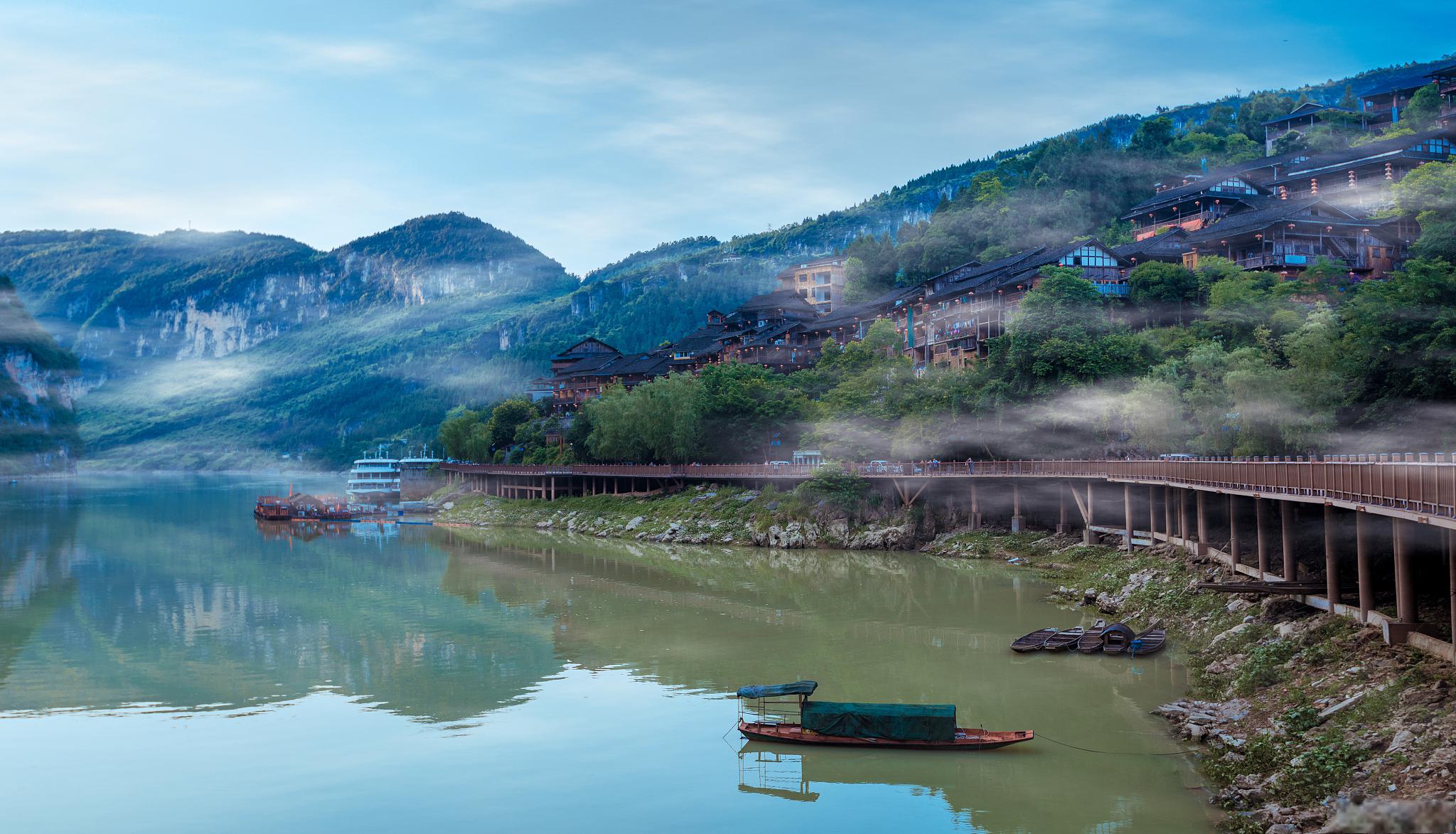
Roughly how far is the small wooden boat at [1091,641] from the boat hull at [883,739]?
27.7 feet

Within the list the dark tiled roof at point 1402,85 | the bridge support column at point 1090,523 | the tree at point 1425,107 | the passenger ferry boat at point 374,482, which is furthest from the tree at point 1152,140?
the passenger ferry boat at point 374,482

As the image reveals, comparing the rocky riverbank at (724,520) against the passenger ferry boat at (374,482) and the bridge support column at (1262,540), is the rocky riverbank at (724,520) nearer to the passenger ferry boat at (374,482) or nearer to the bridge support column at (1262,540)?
the passenger ferry boat at (374,482)

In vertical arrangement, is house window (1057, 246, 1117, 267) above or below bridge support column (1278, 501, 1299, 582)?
above

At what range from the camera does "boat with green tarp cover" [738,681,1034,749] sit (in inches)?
901

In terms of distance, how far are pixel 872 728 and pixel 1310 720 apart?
28.8 feet

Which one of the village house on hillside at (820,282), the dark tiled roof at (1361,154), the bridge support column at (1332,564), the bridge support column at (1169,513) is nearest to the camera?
the bridge support column at (1332,564)

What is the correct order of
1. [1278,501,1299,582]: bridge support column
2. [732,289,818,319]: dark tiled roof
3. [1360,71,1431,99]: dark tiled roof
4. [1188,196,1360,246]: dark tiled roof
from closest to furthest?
[1278,501,1299,582]: bridge support column
[1188,196,1360,246]: dark tiled roof
[1360,71,1431,99]: dark tiled roof
[732,289,818,319]: dark tiled roof

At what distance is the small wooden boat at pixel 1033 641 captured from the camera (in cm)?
3219

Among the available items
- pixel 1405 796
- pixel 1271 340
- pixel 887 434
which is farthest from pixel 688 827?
pixel 887 434

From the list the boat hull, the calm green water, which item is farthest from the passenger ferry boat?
the boat hull

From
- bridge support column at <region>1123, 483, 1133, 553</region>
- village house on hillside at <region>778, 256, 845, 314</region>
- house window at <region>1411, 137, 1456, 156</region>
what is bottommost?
bridge support column at <region>1123, 483, 1133, 553</region>

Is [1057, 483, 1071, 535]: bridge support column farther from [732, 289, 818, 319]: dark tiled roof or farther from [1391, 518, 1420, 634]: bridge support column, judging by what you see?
[732, 289, 818, 319]: dark tiled roof

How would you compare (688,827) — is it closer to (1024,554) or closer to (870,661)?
(870,661)

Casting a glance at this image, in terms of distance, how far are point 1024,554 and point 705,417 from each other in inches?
1390
